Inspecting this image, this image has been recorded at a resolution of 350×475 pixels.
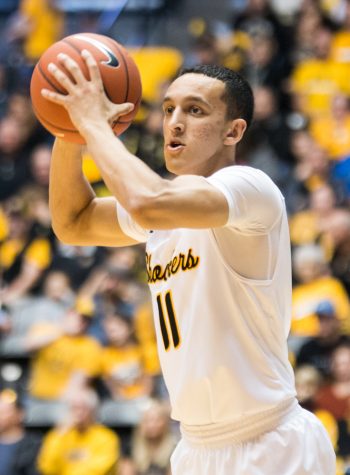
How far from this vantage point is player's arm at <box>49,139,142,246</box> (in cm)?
411

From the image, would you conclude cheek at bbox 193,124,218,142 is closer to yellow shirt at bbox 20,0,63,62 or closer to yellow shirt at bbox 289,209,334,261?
yellow shirt at bbox 289,209,334,261

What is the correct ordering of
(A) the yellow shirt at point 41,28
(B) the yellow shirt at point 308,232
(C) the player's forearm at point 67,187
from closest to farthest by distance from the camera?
(C) the player's forearm at point 67,187, (B) the yellow shirt at point 308,232, (A) the yellow shirt at point 41,28

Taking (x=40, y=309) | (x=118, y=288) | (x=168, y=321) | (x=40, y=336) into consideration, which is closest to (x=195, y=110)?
(x=168, y=321)

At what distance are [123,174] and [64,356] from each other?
5.28 meters

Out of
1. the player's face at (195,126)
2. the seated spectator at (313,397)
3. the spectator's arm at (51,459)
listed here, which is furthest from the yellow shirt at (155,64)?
the player's face at (195,126)

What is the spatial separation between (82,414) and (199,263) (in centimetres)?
434

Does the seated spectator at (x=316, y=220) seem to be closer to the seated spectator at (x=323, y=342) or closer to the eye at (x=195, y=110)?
the seated spectator at (x=323, y=342)

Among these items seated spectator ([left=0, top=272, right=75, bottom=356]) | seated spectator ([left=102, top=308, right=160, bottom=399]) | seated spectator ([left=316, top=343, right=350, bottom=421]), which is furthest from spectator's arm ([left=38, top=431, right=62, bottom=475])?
seated spectator ([left=316, top=343, right=350, bottom=421])

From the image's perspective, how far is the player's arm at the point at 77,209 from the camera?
411 cm

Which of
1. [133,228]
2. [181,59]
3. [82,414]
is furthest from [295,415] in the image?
→ [181,59]

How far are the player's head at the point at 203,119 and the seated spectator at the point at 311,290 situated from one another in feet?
14.0

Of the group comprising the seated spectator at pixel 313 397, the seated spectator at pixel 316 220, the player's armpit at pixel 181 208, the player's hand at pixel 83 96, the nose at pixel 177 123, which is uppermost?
the player's hand at pixel 83 96

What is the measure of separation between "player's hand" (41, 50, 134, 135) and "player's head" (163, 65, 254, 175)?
0.32m

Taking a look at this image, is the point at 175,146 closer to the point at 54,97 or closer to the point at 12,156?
the point at 54,97
